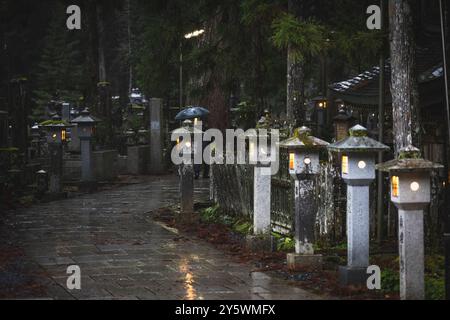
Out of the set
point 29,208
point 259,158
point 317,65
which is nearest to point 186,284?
point 259,158

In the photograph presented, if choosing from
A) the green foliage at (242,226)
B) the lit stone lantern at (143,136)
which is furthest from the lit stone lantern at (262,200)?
the lit stone lantern at (143,136)

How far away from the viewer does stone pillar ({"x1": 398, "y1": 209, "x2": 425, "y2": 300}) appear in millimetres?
7895

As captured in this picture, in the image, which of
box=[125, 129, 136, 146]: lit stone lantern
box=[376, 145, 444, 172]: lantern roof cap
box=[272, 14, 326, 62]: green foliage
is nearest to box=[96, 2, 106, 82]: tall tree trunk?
box=[125, 129, 136, 146]: lit stone lantern

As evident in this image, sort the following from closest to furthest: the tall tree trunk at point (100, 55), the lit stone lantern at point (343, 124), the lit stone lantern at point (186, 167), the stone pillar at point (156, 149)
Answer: the lit stone lantern at point (186, 167) → the lit stone lantern at point (343, 124) → the stone pillar at point (156, 149) → the tall tree trunk at point (100, 55)

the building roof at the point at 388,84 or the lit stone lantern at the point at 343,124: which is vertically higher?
A: the building roof at the point at 388,84

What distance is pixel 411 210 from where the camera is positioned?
7.89 m

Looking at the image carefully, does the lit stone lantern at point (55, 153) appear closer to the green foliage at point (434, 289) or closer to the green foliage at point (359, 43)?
the green foliage at point (359, 43)

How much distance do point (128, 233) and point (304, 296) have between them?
5.97m

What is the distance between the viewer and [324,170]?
11.8m

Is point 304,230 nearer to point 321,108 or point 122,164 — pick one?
point 122,164

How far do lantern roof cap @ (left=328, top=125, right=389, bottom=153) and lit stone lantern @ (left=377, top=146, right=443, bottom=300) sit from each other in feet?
3.54

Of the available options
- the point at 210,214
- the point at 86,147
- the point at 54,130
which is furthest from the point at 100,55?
the point at 210,214

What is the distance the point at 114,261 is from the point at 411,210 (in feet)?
16.3

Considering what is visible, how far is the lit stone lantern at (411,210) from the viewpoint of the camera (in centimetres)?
779
